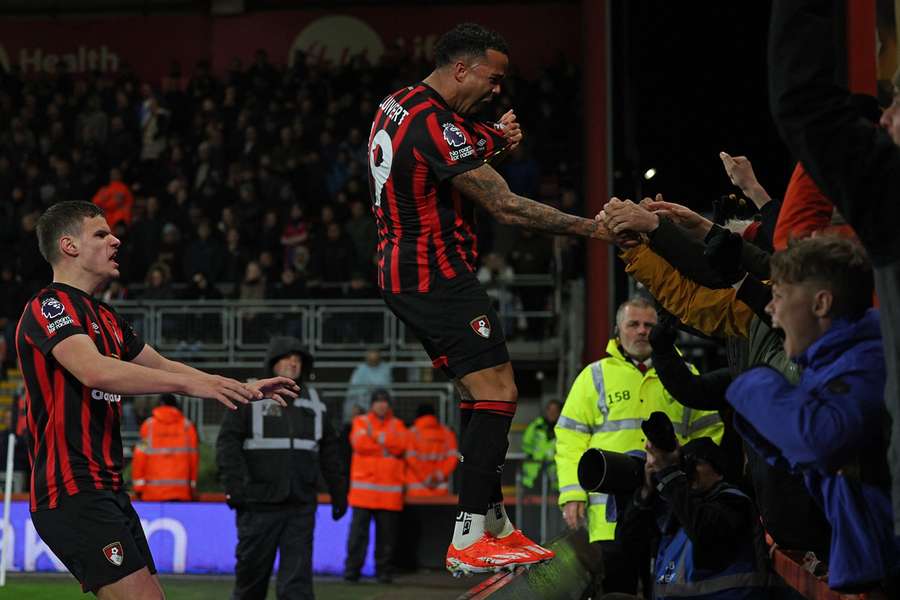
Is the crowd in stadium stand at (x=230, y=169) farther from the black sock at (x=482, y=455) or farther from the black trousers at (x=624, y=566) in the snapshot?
the black sock at (x=482, y=455)

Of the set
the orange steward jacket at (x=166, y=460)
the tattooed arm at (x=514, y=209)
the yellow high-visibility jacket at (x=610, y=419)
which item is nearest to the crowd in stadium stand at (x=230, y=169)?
the orange steward jacket at (x=166, y=460)

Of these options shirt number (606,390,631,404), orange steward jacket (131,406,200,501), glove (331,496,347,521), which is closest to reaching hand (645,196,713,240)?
shirt number (606,390,631,404)

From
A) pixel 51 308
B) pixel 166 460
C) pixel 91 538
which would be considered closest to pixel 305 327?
pixel 166 460

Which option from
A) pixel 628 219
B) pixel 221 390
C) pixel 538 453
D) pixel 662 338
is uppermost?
pixel 628 219

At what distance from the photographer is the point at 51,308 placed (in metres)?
4.47

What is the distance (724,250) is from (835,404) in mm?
813

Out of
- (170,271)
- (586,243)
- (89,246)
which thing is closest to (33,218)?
(170,271)

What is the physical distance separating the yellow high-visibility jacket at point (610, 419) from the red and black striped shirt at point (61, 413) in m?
2.67

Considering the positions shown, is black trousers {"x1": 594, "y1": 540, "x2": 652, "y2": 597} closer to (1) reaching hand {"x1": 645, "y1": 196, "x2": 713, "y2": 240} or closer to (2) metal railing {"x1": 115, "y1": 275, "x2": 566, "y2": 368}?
(1) reaching hand {"x1": 645, "y1": 196, "x2": 713, "y2": 240}

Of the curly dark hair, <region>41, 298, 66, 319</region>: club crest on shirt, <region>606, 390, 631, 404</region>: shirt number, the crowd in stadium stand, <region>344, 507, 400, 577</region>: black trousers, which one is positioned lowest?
<region>344, 507, 400, 577</region>: black trousers

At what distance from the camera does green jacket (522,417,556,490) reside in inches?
485

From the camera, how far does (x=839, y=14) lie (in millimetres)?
5898

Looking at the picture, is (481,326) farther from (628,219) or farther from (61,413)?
(61,413)

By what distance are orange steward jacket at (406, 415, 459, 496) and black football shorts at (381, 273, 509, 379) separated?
8594mm
